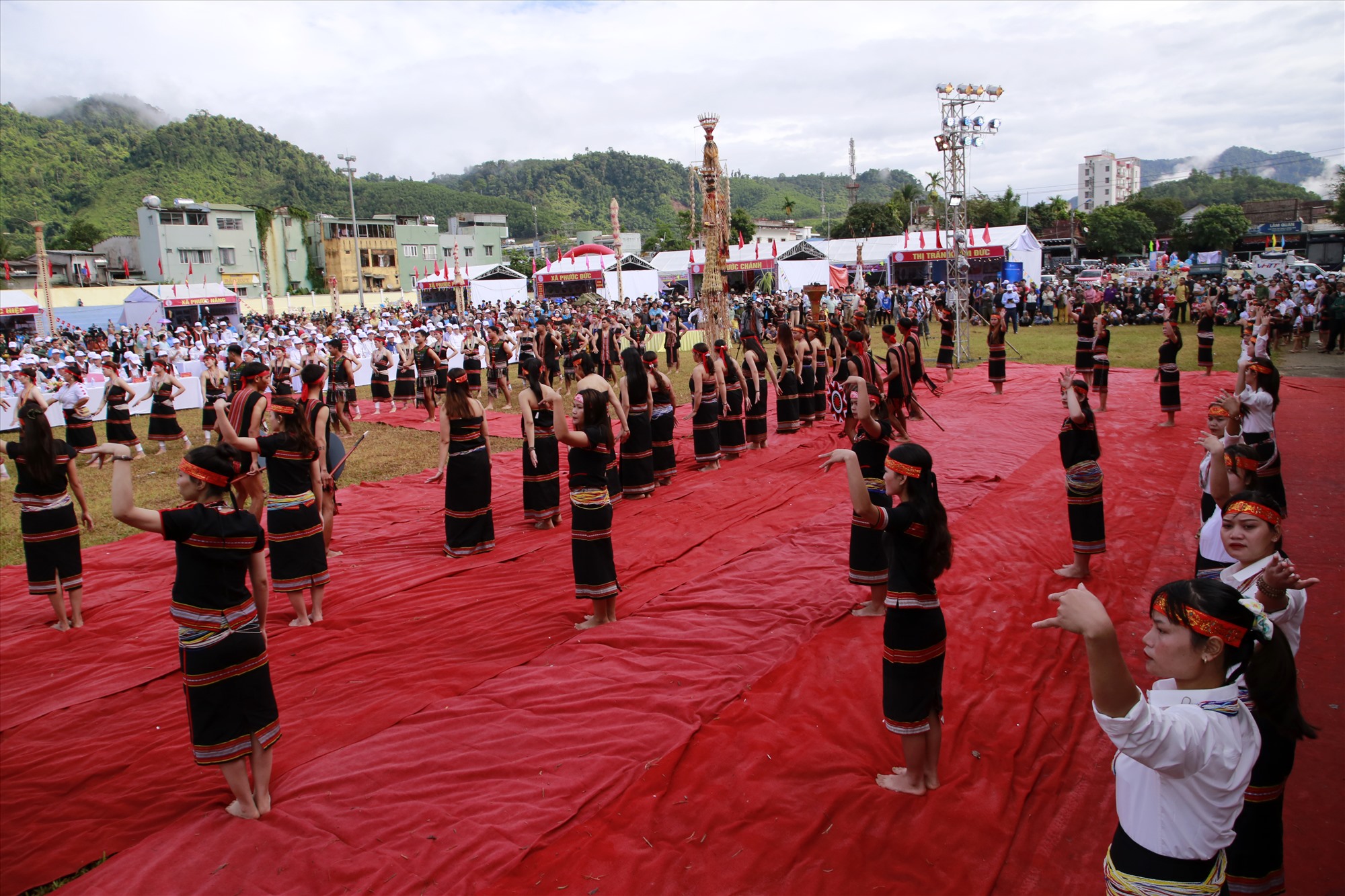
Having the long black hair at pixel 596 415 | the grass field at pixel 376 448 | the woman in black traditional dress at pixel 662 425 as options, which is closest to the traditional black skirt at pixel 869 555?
the long black hair at pixel 596 415

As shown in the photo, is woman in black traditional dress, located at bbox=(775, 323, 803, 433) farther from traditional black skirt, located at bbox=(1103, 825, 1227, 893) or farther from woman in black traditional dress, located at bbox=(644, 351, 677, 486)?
traditional black skirt, located at bbox=(1103, 825, 1227, 893)

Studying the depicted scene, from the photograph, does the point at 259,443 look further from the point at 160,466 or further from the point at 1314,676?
the point at 160,466

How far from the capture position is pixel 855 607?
21.6 feet

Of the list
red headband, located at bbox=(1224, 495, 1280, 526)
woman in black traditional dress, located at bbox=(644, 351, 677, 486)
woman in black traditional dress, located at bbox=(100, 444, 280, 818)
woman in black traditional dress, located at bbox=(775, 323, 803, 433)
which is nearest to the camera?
red headband, located at bbox=(1224, 495, 1280, 526)

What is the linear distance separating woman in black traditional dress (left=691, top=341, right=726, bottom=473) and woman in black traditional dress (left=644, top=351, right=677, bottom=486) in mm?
585

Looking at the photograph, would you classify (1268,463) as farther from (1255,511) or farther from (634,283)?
(634,283)

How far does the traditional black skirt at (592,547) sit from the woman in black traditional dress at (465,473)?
227 cm

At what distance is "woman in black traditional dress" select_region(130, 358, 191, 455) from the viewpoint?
556 inches

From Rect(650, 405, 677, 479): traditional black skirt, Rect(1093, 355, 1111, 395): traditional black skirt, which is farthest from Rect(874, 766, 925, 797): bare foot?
Rect(1093, 355, 1111, 395): traditional black skirt

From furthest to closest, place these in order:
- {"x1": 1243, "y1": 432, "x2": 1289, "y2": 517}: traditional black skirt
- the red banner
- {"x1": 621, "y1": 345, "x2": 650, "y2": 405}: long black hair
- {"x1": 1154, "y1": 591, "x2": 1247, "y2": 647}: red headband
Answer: the red banner, {"x1": 621, "y1": 345, "x2": 650, "y2": 405}: long black hair, {"x1": 1243, "y1": 432, "x2": 1289, "y2": 517}: traditional black skirt, {"x1": 1154, "y1": 591, "x2": 1247, "y2": 647}: red headband

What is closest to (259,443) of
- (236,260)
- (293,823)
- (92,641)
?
(92,641)

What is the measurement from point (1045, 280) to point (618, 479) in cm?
3341

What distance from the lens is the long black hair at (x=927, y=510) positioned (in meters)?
4.14

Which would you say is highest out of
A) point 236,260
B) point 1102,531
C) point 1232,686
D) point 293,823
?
point 236,260
